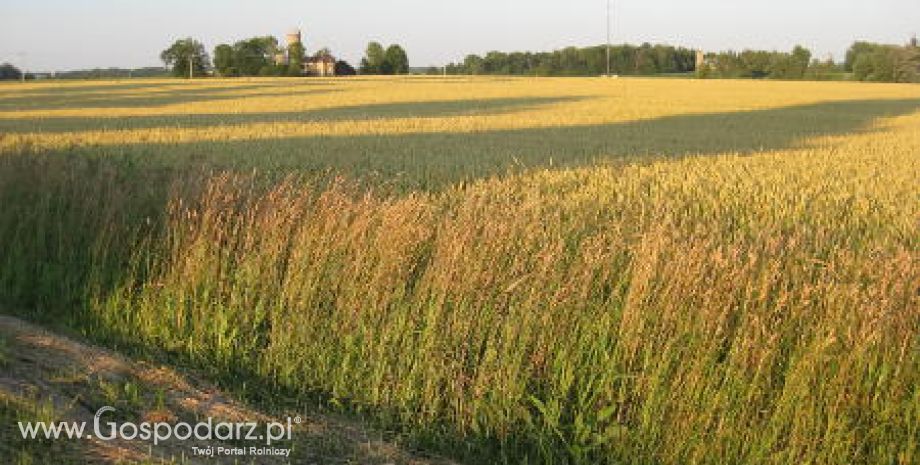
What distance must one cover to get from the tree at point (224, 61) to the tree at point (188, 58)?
5.05ft

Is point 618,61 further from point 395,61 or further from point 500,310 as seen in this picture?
point 500,310

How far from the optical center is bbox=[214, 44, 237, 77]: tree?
100331 mm

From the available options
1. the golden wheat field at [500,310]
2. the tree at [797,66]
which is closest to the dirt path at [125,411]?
the golden wheat field at [500,310]

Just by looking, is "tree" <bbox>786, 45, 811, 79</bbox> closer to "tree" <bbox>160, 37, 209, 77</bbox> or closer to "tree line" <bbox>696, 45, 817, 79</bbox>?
"tree line" <bbox>696, 45, 817, 79</bbox>

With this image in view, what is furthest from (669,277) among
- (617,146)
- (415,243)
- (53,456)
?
(617,146)

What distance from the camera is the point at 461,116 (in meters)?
31.5

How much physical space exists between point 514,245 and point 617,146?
48.5 ft

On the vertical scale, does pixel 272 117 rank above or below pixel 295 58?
below

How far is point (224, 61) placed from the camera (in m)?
101

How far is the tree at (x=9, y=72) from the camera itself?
103188 mm

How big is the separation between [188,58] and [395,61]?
97.0 feet

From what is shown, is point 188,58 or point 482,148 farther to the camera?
point 188,58

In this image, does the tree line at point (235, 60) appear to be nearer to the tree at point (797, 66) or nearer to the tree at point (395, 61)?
the tree at point (395, 61)

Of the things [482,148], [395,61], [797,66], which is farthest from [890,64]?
[482,148]
